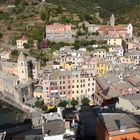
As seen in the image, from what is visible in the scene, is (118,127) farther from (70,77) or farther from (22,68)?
(22,68)

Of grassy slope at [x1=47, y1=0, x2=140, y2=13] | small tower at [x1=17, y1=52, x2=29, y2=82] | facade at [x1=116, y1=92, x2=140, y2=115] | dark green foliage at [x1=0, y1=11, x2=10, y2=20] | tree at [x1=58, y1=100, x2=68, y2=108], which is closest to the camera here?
facade at [x1=116, y1=92, x2=140, y2=115]

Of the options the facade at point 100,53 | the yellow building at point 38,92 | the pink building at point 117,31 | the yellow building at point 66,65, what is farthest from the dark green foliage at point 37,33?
the yellow building at point 38,92

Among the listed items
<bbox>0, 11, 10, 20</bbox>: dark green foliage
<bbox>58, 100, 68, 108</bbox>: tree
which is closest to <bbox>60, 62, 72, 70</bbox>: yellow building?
<bbox>58, 100, 68, 108</bbox>: tree

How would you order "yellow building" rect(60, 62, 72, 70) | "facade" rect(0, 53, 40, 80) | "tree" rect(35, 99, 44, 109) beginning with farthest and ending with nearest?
"yellow building" rect(60, 62, 72, 70) < "facade" rect(0, 53, 40, 80) < "tree" rect(35, 99, 44, 109)

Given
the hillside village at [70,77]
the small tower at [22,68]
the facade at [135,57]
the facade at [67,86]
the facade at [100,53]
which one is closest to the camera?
the hillside village at [70,77]

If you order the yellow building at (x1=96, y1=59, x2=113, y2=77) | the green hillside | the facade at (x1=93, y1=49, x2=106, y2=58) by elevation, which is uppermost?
the green hillside

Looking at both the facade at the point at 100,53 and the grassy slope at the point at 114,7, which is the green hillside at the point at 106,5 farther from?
the facade at the point at 100,53

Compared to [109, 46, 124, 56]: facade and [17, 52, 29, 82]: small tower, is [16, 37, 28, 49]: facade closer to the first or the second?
[17, 52, 29, 82]: small tower
